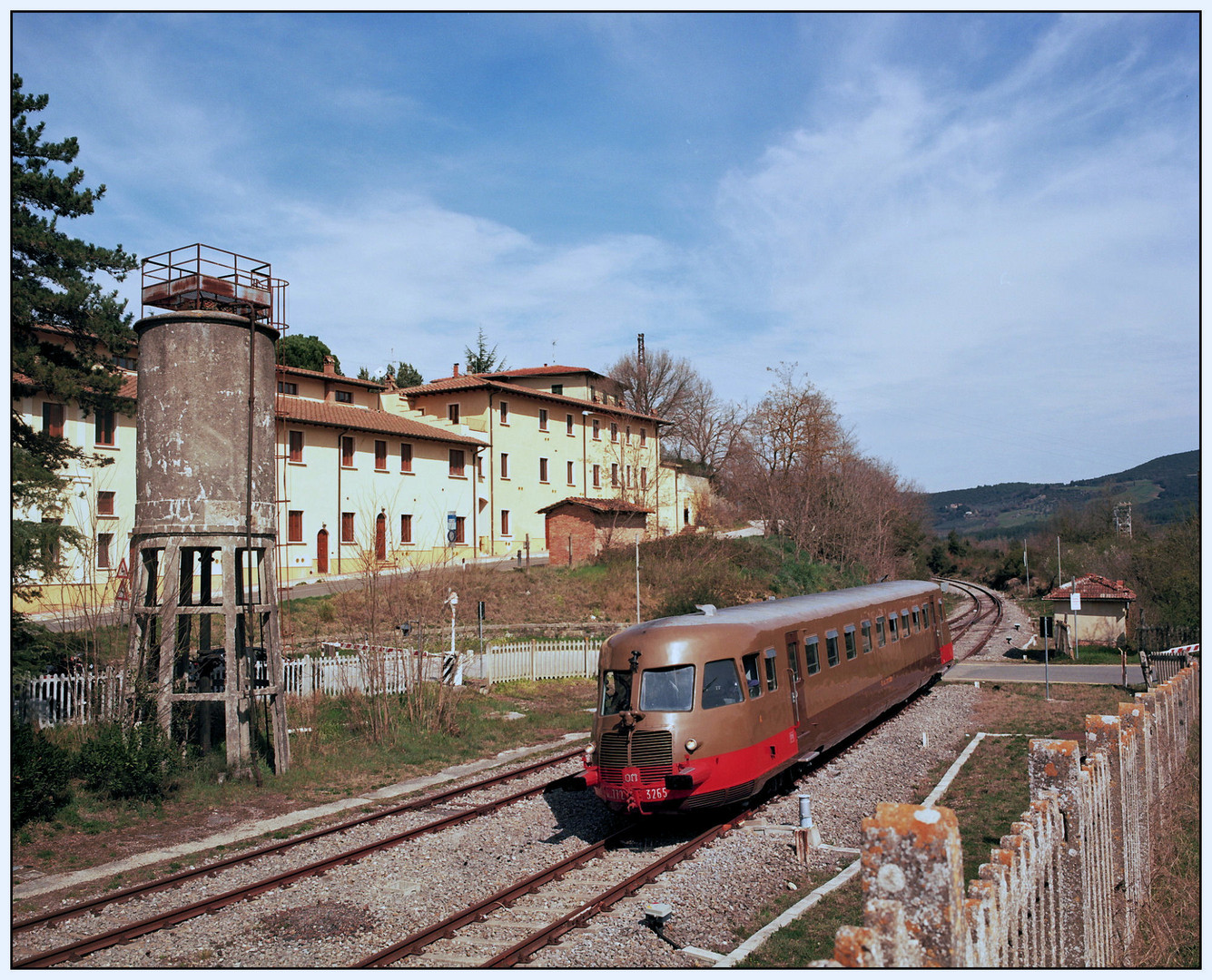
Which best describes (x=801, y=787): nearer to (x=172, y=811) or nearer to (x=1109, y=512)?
(x=172, y=811)

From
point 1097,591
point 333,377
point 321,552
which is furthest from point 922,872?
point 333,377

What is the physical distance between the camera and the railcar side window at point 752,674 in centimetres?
1174

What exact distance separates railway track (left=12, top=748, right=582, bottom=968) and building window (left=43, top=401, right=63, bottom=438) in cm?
2681

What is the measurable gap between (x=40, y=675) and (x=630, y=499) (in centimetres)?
4024

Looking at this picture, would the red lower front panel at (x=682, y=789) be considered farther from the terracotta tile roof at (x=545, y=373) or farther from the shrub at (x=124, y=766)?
the terracotta tile roof at (x=545, y=373)

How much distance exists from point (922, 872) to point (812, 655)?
10.6m

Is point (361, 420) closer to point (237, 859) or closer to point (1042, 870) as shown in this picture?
point (237, 859)

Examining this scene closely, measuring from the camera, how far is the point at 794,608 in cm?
1466

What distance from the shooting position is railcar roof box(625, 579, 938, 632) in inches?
492

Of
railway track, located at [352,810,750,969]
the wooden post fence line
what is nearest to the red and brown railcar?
railway track, located at [352,810,750,969]

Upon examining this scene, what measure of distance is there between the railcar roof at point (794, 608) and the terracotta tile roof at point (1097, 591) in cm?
1449

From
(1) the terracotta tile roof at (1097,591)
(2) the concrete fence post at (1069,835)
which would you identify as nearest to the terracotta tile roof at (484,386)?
(1) the terracotta tile roof at (1097,591)

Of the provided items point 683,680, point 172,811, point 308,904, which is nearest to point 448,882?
point 308,904

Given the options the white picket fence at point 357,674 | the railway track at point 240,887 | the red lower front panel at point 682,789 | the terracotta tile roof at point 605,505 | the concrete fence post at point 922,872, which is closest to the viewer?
the concrete fence post at point 922,872
